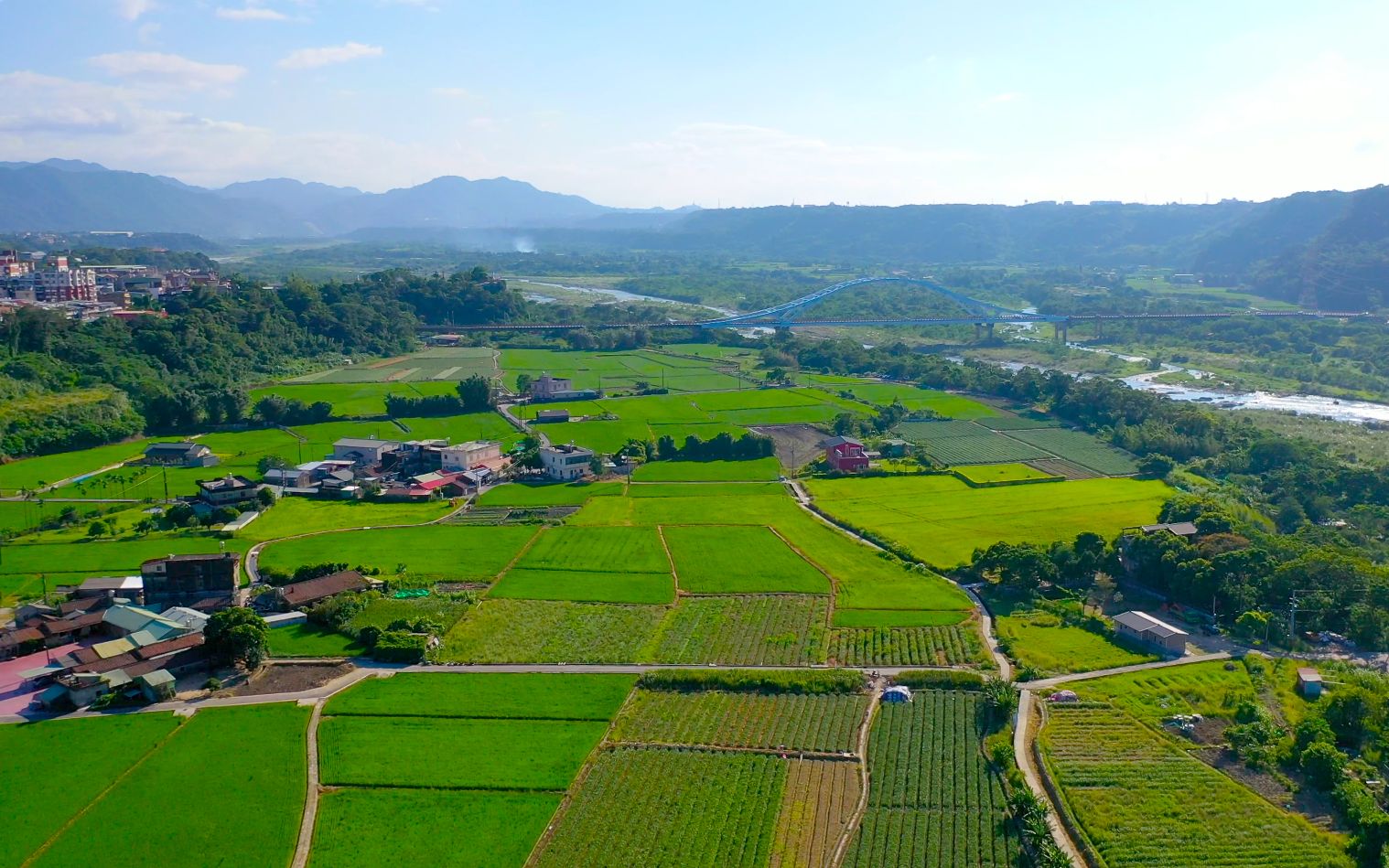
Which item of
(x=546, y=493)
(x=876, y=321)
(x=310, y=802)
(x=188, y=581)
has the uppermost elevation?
(x=876, y=321)

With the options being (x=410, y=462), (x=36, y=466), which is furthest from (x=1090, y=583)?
(x=36, y=466)

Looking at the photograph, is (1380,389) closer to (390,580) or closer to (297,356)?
(390,580)

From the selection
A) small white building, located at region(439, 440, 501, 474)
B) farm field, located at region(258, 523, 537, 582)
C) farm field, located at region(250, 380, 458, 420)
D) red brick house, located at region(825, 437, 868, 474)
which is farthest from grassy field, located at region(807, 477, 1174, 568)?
farm field, located at region(250, 380, 458, 420)

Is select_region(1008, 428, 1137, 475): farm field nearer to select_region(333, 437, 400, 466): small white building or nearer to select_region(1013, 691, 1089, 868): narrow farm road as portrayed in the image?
select_region(1013, 691, 1089, 868): narrow farm road

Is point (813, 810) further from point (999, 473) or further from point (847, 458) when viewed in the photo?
point (999, 473)

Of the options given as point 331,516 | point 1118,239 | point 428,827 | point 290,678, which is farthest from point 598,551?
point 1118,239

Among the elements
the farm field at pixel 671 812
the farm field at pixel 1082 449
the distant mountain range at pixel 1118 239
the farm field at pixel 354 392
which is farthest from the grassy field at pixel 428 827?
the distant mountain range at pixel 1118 239
